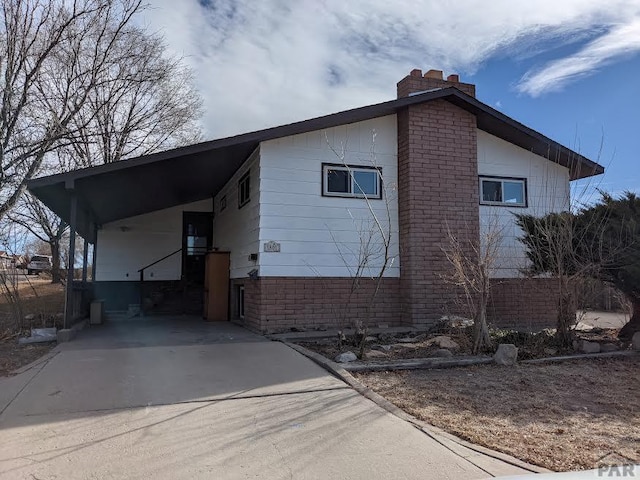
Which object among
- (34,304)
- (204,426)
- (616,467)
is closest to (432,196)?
(204,426)

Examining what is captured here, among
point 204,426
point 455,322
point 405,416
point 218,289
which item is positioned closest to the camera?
point 204,426

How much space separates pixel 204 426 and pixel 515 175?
10.1 metres

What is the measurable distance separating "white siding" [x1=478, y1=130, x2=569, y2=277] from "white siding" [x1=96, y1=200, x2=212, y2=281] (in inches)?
377

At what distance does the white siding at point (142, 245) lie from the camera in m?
17.1

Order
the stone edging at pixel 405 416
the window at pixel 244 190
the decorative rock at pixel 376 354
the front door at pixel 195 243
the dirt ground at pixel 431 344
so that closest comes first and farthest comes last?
the stone edging at pixel 405 416, the decorative rock at pixel 376 354, the dirt ground at pixel 431 344, the window at pixel 244 190, the front door at pixel 195 243

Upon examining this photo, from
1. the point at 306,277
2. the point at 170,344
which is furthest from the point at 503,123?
the point at 170,344

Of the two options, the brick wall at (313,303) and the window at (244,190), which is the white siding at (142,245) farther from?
the brick wall at (313,303)

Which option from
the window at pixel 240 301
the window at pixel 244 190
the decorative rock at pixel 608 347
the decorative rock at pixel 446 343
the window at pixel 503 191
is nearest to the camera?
the decorative rock at pixel 446 343

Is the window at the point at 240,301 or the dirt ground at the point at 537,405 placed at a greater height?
the window at the point at 240,301

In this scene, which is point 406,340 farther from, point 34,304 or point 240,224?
point 34,304

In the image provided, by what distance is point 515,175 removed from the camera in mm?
12500

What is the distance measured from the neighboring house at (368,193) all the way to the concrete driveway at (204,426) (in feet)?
10.5

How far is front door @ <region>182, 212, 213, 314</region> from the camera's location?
1758cm

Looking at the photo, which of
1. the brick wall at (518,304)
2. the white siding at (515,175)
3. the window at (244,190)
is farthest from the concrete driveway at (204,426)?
the white siding at (515,175)
